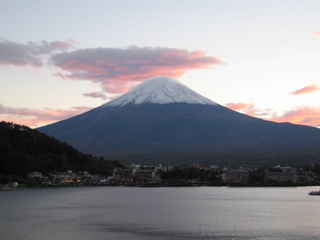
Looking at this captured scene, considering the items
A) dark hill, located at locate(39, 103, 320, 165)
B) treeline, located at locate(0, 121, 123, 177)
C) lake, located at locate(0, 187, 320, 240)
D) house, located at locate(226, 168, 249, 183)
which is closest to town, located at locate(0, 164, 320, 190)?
house, located at locate(226, 168, 249, 183)

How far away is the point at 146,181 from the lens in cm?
9694

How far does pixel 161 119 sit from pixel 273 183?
10126cm

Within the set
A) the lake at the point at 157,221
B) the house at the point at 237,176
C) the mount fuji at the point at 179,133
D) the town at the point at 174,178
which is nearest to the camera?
the lake at the point at 157,221

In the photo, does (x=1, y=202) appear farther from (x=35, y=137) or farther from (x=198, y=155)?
(x=198, y=155)

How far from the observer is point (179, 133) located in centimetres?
17788

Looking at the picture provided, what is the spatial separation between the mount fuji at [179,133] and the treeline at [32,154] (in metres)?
44.6

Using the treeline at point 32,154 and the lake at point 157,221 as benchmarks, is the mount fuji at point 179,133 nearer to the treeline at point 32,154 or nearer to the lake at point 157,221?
the treeline at point 32,154

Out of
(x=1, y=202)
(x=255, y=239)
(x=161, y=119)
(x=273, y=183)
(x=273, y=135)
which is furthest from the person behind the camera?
(x=161, y=119)

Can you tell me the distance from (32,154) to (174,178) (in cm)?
2303

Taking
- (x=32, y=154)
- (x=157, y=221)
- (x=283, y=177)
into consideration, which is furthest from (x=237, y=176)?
(x=157, y=221)

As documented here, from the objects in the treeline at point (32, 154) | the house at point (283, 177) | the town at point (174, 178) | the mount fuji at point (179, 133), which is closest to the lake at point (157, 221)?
the treeline at point (32, 154)

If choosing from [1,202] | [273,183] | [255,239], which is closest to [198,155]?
[273,183]

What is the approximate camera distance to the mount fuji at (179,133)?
488 feet

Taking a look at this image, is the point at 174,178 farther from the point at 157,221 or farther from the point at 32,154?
the point at 157,221
